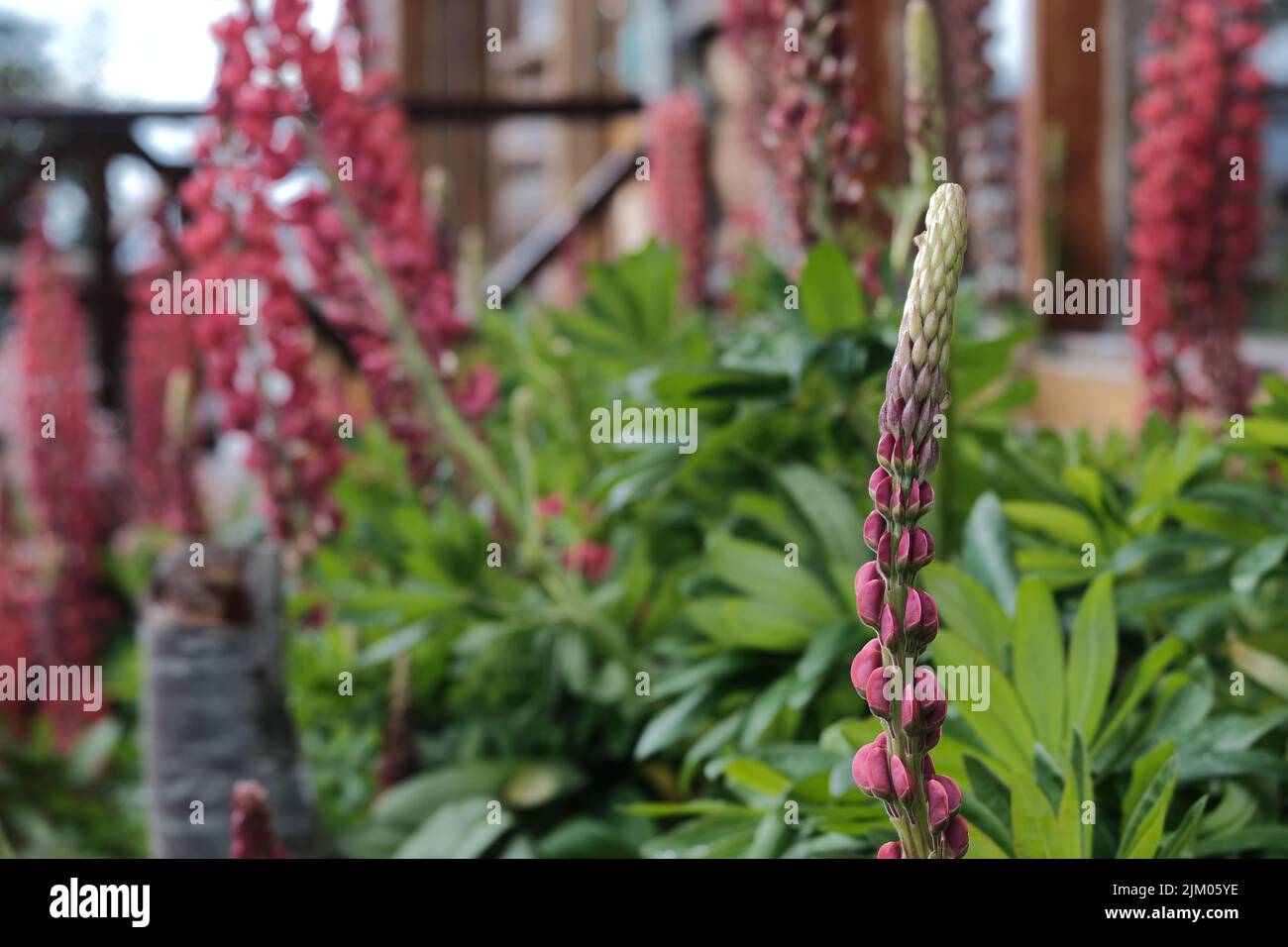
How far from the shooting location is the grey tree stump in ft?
3.31

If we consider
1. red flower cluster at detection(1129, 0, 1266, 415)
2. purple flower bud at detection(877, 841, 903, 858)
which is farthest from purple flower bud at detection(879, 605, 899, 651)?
red flower cluster at detection(1129, 0, 1266, 415)

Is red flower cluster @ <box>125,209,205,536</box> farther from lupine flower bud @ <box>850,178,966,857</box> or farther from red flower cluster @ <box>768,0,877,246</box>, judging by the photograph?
lupine flower bud @ <box>850,178,966,857</box>

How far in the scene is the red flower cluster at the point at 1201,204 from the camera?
1.37 m

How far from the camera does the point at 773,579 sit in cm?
91

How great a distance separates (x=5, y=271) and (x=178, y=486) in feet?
12.0

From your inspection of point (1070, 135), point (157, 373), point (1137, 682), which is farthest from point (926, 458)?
point (1070, 135)

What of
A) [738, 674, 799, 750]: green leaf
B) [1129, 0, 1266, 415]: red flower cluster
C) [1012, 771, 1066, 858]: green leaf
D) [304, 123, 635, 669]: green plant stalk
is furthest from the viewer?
[1129, 0, 1266, 415]: red flower cluster

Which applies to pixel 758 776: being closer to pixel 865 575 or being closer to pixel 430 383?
pixel 865 575

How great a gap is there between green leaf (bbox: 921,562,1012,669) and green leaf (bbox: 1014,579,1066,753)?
1.8 inches

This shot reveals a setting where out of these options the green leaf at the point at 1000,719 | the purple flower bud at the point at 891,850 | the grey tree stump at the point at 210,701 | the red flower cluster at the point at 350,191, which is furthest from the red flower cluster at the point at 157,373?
the purple flower bud at the point at 891,850

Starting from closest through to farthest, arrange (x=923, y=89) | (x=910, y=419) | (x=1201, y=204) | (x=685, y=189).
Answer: (x=910, y=419)
(x=923, y=89)
(x=1201, y=204)
(x=685, y=189)

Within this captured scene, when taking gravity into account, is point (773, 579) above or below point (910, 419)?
below

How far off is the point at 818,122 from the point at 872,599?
2.12 feet
